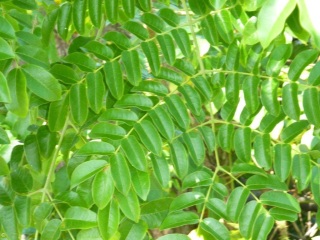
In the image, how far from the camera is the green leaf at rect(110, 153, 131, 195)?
117 cm

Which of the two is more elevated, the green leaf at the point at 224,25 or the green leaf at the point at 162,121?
the green leaf at the point at 224,25

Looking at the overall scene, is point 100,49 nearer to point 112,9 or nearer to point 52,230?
point 112,9

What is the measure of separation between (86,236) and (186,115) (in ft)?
1.01

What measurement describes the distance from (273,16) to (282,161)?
1.50 feet

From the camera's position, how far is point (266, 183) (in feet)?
4.23

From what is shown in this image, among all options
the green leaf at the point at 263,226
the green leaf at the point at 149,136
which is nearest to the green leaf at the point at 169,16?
the green leaf at the point at 149,136

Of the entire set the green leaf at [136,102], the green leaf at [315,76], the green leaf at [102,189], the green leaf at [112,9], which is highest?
the green leaf at [112,9]

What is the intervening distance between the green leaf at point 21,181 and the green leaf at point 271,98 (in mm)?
518

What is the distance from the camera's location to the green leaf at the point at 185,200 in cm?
125

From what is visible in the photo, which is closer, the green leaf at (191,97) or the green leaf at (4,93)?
the green leaf at (4,93)

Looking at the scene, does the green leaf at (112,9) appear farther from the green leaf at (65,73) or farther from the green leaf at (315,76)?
the green leaf at (315,76)

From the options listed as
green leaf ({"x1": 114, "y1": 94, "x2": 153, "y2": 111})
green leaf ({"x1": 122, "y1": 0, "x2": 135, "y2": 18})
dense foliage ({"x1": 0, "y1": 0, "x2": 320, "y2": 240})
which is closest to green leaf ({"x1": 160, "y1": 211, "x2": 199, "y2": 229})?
dense foliage ({"x1": 0, "y1": 0, "x2": 320, "y2": 240})

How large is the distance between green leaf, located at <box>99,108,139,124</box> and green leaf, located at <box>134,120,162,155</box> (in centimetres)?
2

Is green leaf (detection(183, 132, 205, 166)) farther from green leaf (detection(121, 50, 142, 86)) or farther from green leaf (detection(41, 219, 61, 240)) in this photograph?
green leaf (detection(41, 219, 61, 240))
